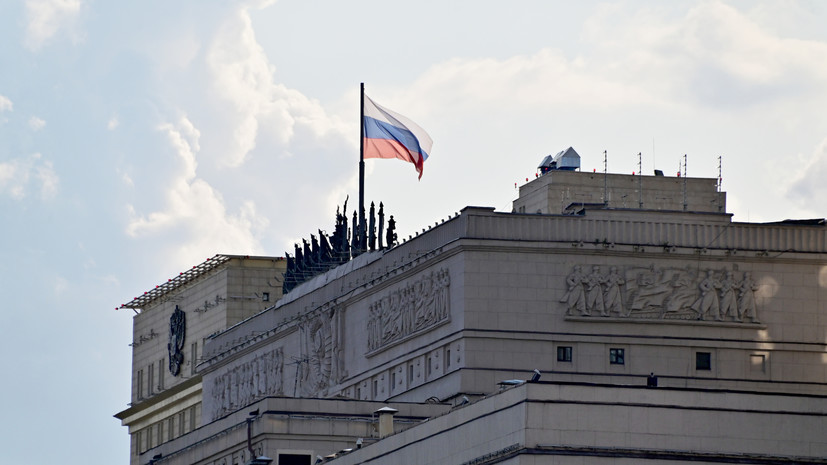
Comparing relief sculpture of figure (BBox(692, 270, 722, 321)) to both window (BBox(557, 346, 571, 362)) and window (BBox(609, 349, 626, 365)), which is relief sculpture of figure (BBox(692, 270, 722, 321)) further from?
window (BBox(557, 346, 571, 362))

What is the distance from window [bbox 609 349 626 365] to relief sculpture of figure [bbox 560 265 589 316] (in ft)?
7.77

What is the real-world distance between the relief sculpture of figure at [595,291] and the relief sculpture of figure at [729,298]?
621 centimetres

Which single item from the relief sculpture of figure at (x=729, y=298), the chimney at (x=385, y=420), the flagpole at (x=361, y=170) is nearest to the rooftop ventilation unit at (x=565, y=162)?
the flagpole at (x=361, y=170)

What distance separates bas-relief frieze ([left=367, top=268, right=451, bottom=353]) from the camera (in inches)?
5340

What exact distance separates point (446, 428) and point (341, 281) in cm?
4345

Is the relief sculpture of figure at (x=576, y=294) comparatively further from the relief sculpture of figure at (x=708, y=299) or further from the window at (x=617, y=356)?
the relief sculpture of figure at (x=708, y=299)

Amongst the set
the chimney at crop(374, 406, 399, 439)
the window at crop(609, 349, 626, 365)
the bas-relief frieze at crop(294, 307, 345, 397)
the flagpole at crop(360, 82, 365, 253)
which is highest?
the flagpole at crop(360, 82, 365, 253)

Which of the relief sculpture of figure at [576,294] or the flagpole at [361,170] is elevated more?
the flagpole at [361,170]

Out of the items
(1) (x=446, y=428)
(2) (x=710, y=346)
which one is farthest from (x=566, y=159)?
(1) (x=446, y=428)

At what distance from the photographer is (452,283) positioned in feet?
441

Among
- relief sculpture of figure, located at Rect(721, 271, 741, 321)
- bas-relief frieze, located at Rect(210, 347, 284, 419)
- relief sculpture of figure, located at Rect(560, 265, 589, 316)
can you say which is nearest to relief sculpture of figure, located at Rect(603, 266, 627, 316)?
relief sculpture of figure, located at Rect(560, 265, 589, 316)

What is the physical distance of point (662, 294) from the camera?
443 ft

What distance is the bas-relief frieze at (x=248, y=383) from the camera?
519 ft

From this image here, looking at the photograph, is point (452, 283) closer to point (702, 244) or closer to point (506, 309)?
point (506, 309)
